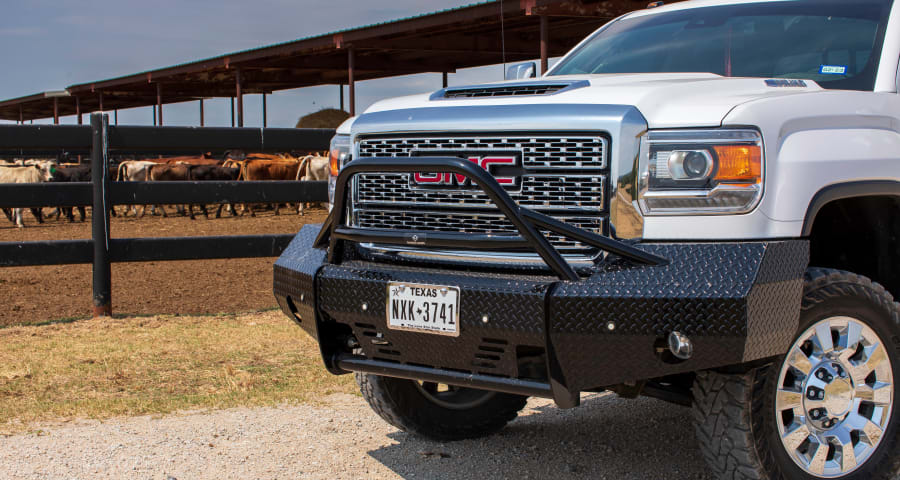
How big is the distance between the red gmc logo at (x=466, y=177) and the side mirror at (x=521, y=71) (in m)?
1.58

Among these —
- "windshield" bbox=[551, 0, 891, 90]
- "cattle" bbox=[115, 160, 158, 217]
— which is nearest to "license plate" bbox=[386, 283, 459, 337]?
"windshield" bbox=[551, 0, 891, 90]

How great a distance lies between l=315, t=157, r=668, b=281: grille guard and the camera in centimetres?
312

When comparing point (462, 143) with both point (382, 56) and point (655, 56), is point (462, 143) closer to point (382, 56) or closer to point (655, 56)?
point (655, 56)

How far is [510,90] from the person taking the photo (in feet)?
11.8

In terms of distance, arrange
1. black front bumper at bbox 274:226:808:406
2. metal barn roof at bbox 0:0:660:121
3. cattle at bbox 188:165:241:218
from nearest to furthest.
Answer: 1. black front bumper at bbox 274:226:808:406
2. metal barn roof at bbox 0:0:660:121
3. cattle at bbox 188:165:241:218

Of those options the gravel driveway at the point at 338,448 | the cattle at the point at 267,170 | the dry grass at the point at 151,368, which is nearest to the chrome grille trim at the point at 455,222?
the gravel driveway at the point at 338,448

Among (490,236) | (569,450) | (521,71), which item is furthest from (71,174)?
(490,236)

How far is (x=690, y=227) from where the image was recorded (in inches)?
123

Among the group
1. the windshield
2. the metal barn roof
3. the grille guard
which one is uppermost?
the metal barn roof

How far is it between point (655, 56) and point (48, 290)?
740 cm

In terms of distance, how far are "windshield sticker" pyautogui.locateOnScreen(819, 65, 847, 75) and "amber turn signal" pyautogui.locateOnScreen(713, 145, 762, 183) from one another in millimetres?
1212

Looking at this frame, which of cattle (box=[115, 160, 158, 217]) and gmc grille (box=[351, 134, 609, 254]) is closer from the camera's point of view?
gmc grille (box=[351, 134, 609, 254])

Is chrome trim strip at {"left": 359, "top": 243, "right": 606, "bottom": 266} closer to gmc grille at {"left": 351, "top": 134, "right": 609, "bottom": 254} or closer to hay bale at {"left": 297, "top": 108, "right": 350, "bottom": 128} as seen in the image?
gmc grille at {"left": 351, "top": 134, "right": 609, "bottom": 254}

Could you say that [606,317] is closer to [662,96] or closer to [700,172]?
[700,172]
